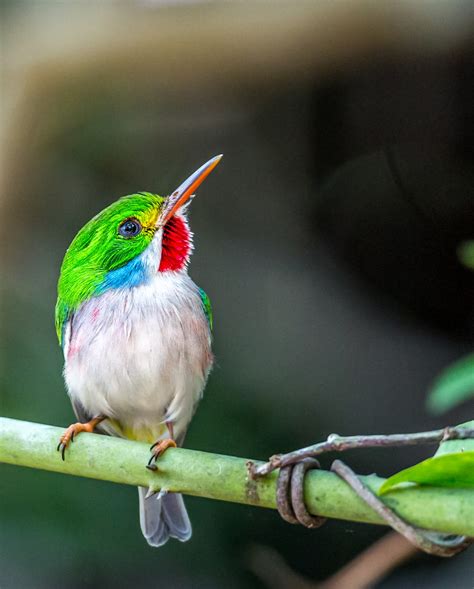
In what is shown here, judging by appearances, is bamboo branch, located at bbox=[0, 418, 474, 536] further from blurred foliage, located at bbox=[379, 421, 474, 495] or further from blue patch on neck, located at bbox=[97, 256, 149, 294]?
blue patch on neck, located at bbox=[97, 256, 149, 294]

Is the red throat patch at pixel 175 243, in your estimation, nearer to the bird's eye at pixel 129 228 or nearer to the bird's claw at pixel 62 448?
the bird's eye at pixel 129 228

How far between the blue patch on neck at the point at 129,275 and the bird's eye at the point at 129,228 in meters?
0.02

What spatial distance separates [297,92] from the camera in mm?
1267

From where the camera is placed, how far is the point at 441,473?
0.45 meters

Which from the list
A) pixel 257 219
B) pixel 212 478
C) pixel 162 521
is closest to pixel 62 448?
pixel 212 478

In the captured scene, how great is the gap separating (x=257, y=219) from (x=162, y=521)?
539 millimetres

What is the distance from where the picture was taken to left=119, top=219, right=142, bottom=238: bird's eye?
2.04 feet

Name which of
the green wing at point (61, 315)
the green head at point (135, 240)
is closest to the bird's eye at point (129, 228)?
the green head at point (135, 240)

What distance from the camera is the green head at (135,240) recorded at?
24.3 inches

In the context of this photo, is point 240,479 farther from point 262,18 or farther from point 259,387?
point 262,18

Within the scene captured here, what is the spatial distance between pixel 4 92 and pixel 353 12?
1.66ft

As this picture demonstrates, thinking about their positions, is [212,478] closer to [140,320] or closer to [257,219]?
[140,320]

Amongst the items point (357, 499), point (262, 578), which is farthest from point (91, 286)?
point (262, 578)

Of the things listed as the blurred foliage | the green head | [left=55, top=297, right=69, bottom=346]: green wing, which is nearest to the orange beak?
the green head
